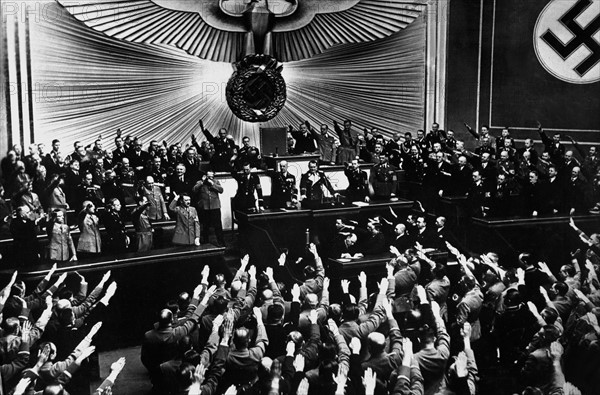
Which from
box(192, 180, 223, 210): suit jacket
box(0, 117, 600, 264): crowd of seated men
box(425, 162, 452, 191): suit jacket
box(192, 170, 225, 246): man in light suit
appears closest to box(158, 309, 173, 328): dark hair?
box(0, 117, 600, 264): crowd of seated men

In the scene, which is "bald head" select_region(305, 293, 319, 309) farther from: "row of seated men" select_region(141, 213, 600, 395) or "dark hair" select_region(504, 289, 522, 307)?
"dark hair" select_region(504, 289, 522, 307)

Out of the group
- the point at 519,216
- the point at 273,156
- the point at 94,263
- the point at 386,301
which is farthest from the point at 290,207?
the point at 519,216

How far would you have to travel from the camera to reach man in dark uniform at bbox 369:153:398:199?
34.8 ft

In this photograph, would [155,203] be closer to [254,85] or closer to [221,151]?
[221,151]

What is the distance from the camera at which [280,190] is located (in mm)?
10234

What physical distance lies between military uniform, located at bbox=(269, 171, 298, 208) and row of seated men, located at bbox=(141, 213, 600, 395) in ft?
2.67

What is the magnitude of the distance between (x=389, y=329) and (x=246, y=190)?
2.90 m

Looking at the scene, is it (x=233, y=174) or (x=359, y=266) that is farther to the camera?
(x=233, y=174)

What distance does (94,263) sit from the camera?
898cm

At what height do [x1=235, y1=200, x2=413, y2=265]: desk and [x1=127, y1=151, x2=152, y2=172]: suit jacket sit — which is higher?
[x1=127, y1=151, x2=152, y2=172]: suit jacket

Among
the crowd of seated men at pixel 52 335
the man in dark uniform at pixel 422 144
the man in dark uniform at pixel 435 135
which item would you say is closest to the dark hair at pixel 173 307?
the crowd of seated men at pixel 52 335

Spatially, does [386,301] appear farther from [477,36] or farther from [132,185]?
[477,36]

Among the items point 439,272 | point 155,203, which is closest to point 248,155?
point 155,203

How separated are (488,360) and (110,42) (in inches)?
257
